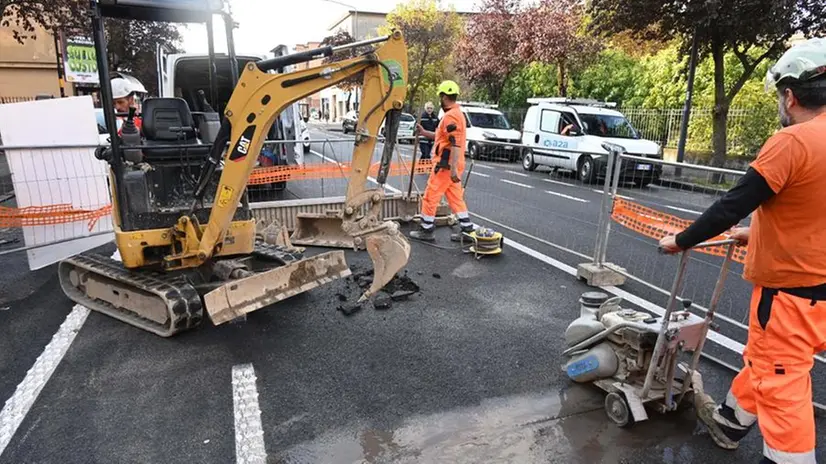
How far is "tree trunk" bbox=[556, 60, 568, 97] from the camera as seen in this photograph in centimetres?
2259

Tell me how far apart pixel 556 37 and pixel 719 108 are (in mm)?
8107

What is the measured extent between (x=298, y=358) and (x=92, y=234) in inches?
Result: 184

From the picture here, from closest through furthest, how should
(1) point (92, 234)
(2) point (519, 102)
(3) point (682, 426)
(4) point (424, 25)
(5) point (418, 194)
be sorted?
(3) point (682, 426), (1) point (92, 234), (5) point (418, 194), (2) point (519, 102), (4) point (424, 25)

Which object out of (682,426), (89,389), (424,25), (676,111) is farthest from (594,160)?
(424,25)

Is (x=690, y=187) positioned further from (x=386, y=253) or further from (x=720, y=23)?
(x=720, y=23)

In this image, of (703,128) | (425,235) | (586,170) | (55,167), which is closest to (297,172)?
(425,235)

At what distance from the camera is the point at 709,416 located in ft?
10.3

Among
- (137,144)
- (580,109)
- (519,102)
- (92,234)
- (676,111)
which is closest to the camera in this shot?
(137,144)

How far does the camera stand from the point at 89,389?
380 centimetres

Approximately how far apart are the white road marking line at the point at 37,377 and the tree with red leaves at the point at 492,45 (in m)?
22.3

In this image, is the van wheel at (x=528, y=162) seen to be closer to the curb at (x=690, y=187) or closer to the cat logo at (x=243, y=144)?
the curb at (x=690, y=187)

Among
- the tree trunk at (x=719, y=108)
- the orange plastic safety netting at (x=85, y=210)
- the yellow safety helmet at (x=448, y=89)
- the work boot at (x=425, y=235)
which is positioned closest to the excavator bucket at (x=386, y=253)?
the orange plastic safety netting at (x=85, y=210)

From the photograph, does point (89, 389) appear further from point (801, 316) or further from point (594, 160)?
point (594, 160)

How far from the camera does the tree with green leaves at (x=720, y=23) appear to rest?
12.3 m
